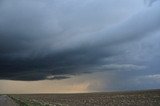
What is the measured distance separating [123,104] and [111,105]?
325 centimetres

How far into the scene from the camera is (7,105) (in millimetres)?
53656

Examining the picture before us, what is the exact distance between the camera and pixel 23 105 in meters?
58.0

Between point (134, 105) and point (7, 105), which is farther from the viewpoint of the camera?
point (134, 105)

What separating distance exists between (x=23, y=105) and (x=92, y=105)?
3945 cm

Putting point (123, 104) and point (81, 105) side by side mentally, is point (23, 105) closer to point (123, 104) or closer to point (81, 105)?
point (81, 105)

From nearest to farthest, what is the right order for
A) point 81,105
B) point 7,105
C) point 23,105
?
point 7,105 → point 23,105 → point 81,105

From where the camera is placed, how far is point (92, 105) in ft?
313

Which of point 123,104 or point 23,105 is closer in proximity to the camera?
point 23,105

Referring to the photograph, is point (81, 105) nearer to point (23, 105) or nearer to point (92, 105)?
point (92, 105)

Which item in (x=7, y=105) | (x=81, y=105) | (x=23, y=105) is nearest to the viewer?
(x=7, y=105)

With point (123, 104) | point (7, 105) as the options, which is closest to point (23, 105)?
point (7, 105)

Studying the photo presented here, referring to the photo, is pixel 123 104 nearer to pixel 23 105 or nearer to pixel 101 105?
pixel 101 105

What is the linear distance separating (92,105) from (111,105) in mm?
5275

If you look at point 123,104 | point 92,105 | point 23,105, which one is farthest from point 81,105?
point 23,105
